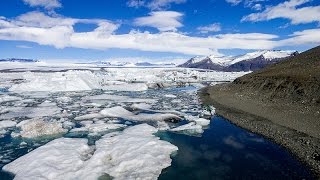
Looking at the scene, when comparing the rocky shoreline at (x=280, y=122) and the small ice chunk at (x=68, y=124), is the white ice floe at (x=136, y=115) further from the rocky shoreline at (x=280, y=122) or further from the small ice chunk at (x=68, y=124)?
the rocky shoreline at (x=280, y=122)

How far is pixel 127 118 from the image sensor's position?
26969 mm

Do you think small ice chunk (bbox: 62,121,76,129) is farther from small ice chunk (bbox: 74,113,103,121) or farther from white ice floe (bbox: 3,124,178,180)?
white ice floe (bbox: 3,124,178,180)

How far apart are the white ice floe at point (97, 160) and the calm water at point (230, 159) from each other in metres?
0.84

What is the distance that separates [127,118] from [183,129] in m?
5.50

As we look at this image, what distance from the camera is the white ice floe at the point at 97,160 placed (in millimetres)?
14180

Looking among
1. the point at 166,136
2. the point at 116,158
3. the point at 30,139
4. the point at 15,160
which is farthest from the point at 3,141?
the point at 166,136

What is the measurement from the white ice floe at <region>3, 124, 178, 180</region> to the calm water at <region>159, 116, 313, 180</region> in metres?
0.84

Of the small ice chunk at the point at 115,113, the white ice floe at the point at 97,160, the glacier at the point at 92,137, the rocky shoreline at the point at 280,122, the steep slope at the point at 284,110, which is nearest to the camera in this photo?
the white ice floe at the point at 97,160

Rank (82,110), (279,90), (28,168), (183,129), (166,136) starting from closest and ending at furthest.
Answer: (28,168)
(166,136)
(183,129)
(82,110)
(279,90)

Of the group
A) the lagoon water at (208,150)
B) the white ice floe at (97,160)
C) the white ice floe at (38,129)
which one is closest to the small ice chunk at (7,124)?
the lagoon water at (208,150)

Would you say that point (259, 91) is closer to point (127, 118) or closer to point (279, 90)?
point (279, 90)

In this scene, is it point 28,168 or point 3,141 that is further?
point 3,141

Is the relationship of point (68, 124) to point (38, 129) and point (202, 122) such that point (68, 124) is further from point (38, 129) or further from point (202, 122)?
point (202, 122)

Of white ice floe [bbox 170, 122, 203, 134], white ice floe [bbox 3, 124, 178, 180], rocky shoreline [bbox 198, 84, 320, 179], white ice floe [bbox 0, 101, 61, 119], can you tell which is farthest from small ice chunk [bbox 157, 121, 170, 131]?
white ice floe [bbox 0, 101, 61, 119]
